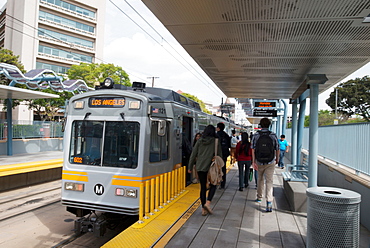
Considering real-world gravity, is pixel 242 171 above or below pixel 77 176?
below

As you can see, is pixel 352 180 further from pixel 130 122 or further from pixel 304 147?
pixel 304 147

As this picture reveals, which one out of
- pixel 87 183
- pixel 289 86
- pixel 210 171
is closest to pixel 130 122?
pixel 87 183

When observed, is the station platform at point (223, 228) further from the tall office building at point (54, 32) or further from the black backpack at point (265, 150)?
the tall office building at point (54, 32)

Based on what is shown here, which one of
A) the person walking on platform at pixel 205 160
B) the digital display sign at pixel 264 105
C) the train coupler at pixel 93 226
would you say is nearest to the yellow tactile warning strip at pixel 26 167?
the train coupler at pixel 93 226

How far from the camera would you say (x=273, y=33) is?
194 inches

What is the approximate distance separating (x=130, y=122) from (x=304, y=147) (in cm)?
1223

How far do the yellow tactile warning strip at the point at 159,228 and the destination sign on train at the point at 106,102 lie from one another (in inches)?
88.7

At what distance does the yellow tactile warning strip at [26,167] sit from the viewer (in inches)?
384

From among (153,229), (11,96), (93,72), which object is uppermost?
(93,72)

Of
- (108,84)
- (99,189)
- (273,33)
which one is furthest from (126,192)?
(273,33)

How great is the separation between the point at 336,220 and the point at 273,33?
3.08 metres

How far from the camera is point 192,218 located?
5.49 m

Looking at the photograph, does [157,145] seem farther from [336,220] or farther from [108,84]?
[336,220]

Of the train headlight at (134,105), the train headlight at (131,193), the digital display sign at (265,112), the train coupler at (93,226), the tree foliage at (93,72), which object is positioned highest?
the tree foliage at (93,72)
